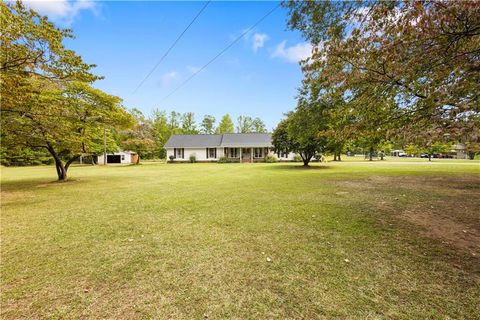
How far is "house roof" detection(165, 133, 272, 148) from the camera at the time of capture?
3317 cm

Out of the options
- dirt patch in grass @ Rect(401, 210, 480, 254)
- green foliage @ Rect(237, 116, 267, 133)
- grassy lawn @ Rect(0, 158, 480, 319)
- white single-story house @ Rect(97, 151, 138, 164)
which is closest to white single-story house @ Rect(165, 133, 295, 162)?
white single-story house @ Rect(97, 151, 138, 164)

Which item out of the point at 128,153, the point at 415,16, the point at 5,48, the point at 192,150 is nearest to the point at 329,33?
the point at 415,16

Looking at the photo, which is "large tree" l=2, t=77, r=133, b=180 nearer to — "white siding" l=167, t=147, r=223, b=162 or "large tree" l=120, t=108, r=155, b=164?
"large tree" l=120, t=108, r=155, b=164

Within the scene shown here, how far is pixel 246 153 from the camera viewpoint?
34.1m

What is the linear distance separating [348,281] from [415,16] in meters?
3.55

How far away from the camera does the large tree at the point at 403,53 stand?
119 inches

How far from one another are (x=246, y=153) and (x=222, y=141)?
4270 millimetres

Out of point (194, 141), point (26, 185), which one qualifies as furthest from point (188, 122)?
point (26, 185)

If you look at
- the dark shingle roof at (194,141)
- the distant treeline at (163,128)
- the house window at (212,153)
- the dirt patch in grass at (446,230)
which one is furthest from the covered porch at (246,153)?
the dirt patch in grass at (446,230)

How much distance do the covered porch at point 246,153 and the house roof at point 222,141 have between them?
93 centimetres

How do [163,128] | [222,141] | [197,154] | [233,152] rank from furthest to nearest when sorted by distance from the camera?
1. [163,128]
2. [222,141]
3. [197,154]
4. [233,152]

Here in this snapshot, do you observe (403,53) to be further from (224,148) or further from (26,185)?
(224,148)

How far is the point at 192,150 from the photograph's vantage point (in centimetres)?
3478

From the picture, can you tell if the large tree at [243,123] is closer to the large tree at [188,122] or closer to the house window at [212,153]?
the large tree at [188,122]
